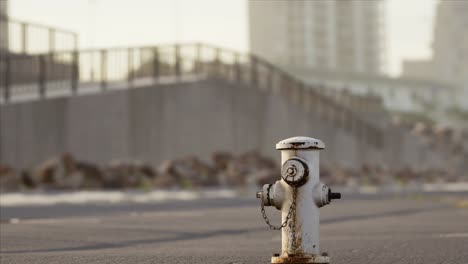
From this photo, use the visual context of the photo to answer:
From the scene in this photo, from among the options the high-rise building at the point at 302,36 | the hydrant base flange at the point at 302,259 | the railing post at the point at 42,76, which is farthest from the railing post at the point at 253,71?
the high-rise building at the point at 302,36

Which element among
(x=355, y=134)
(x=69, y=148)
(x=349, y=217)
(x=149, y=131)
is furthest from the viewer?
(x=355, y=134)

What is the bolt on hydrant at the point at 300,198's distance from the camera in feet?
21.7

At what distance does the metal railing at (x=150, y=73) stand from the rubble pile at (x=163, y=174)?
2.92 m

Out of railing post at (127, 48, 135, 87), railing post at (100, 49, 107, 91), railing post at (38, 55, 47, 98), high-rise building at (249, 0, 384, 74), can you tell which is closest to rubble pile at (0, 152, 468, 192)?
railing post at (38, 55, 47, 98)

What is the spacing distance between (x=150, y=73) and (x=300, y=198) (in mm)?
28985

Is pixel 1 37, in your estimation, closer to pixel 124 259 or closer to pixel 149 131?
pixel 149 131

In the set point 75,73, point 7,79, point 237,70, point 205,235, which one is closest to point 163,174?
point 75,73

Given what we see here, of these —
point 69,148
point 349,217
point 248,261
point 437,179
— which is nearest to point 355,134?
point 437,179

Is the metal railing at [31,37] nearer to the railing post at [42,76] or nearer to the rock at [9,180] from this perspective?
the railing post at [42,76]

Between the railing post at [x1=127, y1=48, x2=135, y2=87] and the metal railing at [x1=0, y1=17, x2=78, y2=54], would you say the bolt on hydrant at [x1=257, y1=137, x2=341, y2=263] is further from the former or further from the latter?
the metal railing at [x1=0, y1=17, x2=78, y2=54]

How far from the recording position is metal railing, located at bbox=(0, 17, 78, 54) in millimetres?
37906

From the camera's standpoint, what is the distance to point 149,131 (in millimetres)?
32906

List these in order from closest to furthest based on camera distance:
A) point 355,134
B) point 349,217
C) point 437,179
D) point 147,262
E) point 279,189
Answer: point 279,189 < point 147,262 < point 349,217 < point 355,134 < point 437,179

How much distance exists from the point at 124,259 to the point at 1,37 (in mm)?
30507
